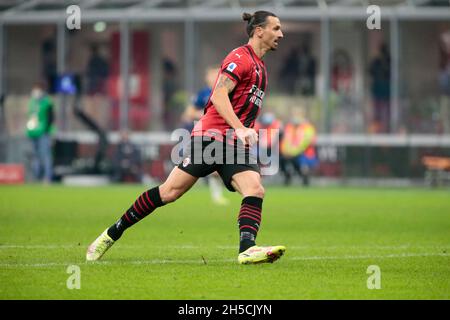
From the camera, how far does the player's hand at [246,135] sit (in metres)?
9.25

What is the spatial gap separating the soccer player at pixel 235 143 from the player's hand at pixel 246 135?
3 cm

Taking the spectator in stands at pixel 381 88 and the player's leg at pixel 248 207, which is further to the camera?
the spectator in stands at pixel 381 88

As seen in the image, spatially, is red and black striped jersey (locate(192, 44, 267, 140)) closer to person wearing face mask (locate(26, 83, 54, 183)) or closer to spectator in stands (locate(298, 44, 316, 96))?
person wearing face mask (locate(26, 83, 54, 183))

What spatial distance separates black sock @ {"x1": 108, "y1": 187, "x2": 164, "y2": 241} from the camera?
9.71 meters

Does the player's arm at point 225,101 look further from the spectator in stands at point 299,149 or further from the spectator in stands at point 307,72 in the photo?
the spectator in stands at point 307,72

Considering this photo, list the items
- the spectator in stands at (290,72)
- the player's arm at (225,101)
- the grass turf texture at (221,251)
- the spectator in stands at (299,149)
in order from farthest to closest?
the spectator in stands at (290,72) < the spectator in stands at (299,149) < the player's arm at (225,101) < the grass turf texture at (221,251)

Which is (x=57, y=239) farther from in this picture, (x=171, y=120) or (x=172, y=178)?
(x=171, y=120)

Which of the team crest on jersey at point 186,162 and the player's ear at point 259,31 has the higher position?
the player's ear at point 259,31

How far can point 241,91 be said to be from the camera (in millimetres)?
9664

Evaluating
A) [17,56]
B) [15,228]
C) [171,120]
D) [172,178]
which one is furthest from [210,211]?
[17,56]

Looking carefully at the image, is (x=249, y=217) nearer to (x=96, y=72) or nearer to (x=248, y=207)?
(x=248, y=207)

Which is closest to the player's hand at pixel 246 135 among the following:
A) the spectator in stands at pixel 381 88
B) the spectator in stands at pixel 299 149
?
the spectator in stands at pixel 299 149

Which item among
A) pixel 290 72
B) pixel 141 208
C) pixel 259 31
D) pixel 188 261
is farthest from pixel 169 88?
pixel 141 208

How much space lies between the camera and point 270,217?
16.8 meters
